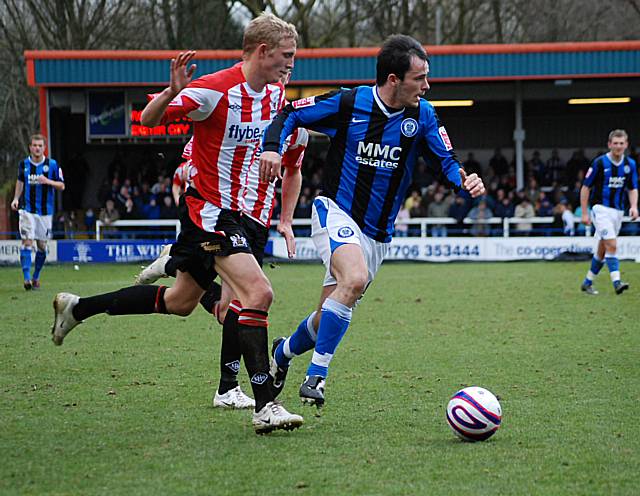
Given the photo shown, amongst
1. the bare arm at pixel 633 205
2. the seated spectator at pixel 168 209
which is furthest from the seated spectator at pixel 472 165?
the bare arm at pixel 633 205

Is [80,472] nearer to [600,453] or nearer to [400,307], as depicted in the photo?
[600,453]

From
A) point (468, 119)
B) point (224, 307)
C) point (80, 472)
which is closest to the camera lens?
point (80, 472)

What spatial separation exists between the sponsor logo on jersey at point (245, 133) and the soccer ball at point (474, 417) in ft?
6.06

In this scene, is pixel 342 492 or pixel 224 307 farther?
pixel 224 307

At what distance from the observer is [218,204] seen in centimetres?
547

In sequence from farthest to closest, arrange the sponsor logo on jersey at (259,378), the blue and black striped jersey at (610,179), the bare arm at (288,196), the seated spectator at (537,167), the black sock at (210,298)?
the seated spectator at (537,167) → the blue and black striped jersey at (610,179) → the black sock at (210,298) → the bare arm at (288,196) → the sponsor logo on jersey at (259,378)

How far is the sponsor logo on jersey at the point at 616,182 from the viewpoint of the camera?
13336 mm

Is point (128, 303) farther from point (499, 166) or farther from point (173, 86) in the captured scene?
point (499, 166)

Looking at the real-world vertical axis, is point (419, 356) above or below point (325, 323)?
below

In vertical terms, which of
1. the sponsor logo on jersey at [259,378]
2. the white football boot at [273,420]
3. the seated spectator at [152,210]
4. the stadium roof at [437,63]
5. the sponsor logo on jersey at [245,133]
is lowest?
the seated spectator at [152,210]

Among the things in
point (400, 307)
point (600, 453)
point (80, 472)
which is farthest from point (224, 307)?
point (400, 307)

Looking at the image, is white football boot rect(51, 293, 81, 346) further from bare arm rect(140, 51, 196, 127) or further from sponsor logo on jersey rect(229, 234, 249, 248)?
bare arm rect(140, 51, 196, 127)

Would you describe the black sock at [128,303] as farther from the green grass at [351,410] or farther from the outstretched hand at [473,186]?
the outstretched hand at [473,186]

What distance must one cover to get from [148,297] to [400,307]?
637cm
